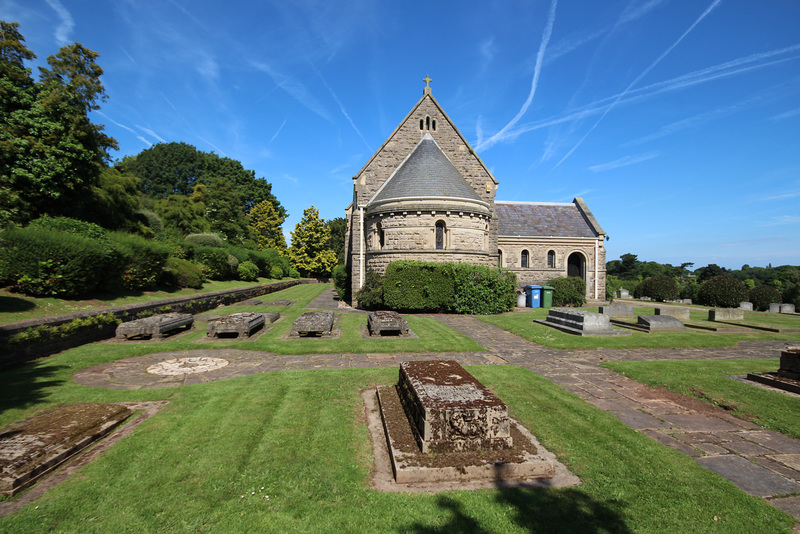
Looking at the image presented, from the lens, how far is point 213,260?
26.2 meters

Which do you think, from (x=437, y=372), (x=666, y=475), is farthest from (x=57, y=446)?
(x=666, y=475)

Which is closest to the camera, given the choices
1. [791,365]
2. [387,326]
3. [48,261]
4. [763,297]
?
[791,365]

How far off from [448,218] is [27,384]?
16905 mm

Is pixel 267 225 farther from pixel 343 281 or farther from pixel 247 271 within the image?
pixel 343 281

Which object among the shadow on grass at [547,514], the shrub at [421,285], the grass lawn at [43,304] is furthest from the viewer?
the shrub at [421,285]

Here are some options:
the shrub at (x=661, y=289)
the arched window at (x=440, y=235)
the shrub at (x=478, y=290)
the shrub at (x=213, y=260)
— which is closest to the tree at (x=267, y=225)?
the shrub at (x=213, y=260)

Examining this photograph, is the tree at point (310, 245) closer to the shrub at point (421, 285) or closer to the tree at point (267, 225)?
the tree at point (267, 225)

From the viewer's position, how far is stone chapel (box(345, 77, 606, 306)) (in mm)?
19719

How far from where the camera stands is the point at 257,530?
304 centimetres

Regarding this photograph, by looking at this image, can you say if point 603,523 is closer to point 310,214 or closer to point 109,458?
point 109,458

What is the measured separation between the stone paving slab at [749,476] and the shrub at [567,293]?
67.9ft

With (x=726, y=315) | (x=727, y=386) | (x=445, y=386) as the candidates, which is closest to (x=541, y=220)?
(x=726, y=315)

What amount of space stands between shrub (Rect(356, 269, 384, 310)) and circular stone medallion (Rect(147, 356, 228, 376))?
10.5 meters

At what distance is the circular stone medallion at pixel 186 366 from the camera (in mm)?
7605
